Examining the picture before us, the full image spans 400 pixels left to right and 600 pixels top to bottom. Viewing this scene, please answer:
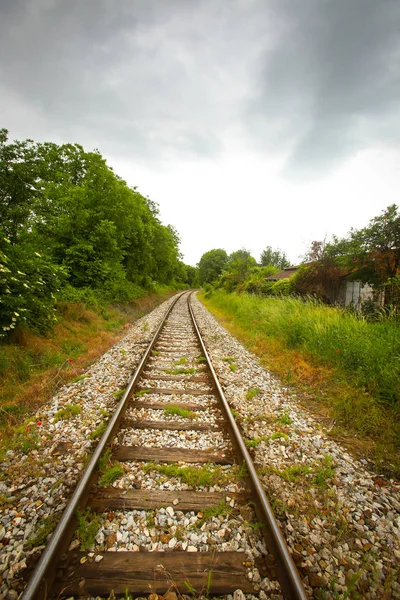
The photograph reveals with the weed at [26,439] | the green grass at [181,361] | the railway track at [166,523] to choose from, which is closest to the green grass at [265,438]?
the railway track at [166,523]

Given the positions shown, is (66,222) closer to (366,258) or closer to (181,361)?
(181,361)

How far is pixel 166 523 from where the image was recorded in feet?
6.38

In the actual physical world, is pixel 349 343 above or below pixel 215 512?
above

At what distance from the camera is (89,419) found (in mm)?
3320

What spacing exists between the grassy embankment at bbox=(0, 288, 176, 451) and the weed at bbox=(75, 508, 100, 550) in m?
1.50

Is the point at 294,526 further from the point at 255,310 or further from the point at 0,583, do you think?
the point at 255,310

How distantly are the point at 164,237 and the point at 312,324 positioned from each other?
15.5 metres

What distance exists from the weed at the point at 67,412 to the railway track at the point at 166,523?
2.21 ft

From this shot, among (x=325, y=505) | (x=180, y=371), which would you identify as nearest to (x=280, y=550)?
(x=325, y=505)

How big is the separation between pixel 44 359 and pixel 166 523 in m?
4.25

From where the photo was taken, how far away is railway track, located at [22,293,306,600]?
155 cm

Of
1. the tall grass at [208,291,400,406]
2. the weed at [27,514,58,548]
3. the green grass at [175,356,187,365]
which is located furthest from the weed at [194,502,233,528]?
the green grass at [175,356,187,365]

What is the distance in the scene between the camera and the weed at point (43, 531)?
5.80 ft

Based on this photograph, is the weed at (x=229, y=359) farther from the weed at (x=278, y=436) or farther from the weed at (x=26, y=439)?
the weed at (x=26, y=439)
